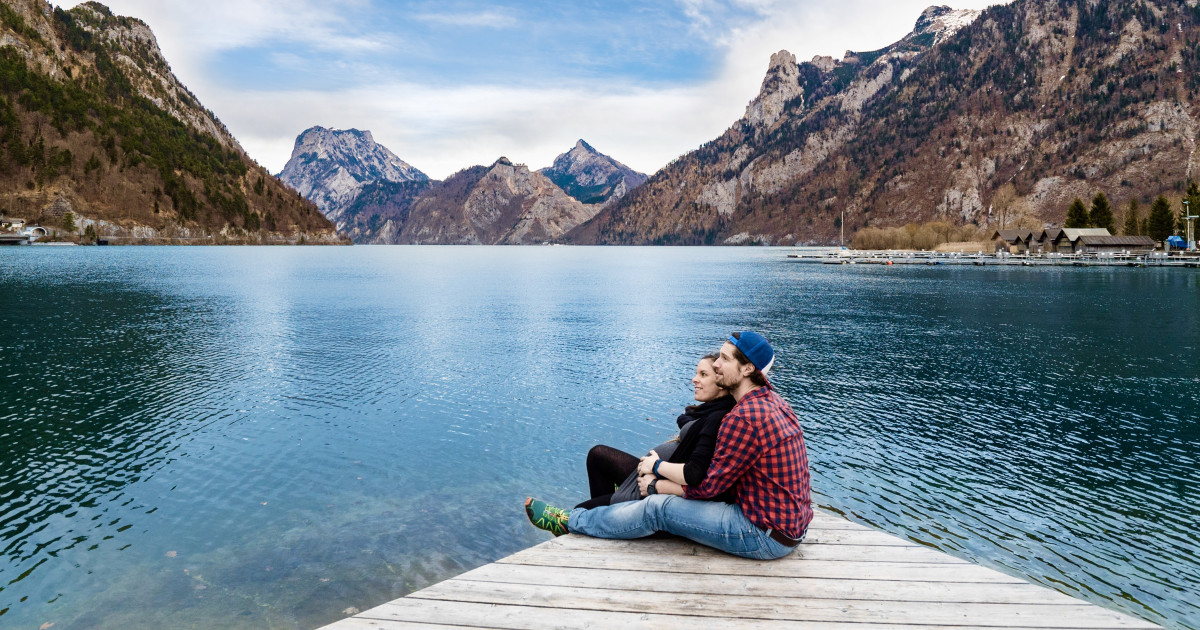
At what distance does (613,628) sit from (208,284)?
8472 centimetres

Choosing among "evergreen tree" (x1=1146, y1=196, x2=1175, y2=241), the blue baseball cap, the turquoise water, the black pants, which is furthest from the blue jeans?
"evergreen tree" (x1=1146, y1=196, x2=1175, y2=241)

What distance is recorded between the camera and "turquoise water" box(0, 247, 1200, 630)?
439 inches

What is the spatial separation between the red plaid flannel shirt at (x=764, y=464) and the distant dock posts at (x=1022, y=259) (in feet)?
464

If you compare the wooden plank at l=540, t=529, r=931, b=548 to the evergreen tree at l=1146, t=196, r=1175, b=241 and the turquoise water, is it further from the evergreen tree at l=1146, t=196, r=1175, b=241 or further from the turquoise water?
the evergreen tree at l=1146, t=196, r=1175, b=241

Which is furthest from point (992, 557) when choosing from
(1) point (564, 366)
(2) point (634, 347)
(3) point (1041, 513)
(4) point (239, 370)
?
(4) point (239, 370)

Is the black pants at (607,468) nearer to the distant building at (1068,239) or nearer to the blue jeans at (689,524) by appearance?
the blue jeans at (689,524)

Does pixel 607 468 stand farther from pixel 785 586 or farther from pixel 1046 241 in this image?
pixel 1046 241

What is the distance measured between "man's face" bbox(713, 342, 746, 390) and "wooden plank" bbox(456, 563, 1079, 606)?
6.22 ft

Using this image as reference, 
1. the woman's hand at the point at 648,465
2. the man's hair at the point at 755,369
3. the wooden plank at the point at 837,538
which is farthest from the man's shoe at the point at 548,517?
the man's hair at the point at 755,369

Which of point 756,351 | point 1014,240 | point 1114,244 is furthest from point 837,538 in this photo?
point 1014,240

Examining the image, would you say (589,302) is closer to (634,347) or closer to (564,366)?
(634,347)

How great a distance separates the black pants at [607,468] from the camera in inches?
347

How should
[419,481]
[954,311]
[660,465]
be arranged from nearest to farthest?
[660,465], [419,481], [954,311]

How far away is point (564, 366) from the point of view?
31016 millimetres
